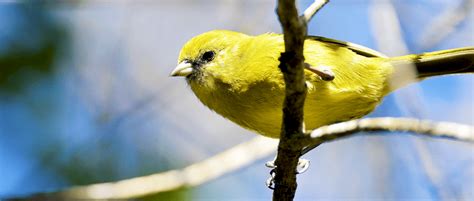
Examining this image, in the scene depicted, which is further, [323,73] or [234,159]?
[234,159]

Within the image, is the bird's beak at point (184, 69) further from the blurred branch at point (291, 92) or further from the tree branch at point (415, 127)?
the tree branch at point (415, 127)

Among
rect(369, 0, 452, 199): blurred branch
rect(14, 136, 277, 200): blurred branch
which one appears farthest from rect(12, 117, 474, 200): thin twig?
rect(369, 0, 452, 199): blurred branch

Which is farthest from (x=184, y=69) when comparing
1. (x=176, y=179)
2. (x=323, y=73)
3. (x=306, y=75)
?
(x=323, y=73)

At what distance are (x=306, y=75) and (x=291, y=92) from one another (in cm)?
72

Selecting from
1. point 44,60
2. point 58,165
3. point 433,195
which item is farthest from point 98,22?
point 433,195

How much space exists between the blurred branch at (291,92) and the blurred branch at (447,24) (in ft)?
5.87

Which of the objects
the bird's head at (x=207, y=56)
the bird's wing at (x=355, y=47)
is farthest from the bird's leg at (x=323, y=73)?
the bird's head at (x=207, y=56)

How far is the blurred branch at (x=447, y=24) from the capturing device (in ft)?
15.4

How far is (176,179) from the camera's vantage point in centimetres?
438

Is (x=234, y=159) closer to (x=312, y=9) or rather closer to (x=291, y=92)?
(x=291, y=92)

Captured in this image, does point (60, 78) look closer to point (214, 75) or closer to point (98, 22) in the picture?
point (98, 22)

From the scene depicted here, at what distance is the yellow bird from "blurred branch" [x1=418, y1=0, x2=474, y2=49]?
0.73 metres

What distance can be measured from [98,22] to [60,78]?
0.57 metres

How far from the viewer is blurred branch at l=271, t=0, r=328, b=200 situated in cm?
276
